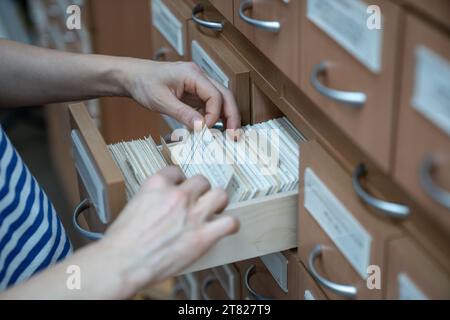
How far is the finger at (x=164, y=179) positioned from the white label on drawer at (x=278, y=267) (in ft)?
0.70

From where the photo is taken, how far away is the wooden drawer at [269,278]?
0.97 m

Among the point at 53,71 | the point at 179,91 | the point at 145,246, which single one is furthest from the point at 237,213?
the point at 53,71

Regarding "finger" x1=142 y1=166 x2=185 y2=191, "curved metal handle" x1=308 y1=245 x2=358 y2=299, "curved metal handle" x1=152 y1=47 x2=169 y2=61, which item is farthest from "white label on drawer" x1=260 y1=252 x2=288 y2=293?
"curved metal handle" x1=152 y1=47 x2=169 y2=61

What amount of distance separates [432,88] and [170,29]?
707 mm

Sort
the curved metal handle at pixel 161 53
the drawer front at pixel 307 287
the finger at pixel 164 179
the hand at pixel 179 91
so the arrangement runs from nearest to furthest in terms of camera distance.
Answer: the finger at pixel 164 179, the drawer front at pixel 307 287, the hand at pixel 179 91, the curved metal handle at pixel 161 53

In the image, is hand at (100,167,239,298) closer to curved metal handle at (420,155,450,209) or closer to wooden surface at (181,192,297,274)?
wooden surface at (181,192,297,274)

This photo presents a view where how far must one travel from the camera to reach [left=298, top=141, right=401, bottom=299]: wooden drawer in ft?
2.44

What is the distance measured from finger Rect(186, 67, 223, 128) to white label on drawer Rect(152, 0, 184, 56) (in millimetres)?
196

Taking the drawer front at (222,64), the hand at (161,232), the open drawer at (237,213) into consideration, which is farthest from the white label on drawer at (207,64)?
the hand at (161,232)

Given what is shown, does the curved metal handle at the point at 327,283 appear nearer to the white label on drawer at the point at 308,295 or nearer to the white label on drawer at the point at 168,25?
the white label on drawer at the point at 308,295

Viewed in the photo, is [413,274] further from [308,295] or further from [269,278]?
[269,278]

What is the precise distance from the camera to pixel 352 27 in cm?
70

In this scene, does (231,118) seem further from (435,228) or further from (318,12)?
(435,228)

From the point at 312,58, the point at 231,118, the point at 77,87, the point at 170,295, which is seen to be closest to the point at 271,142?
the point at 231,118
